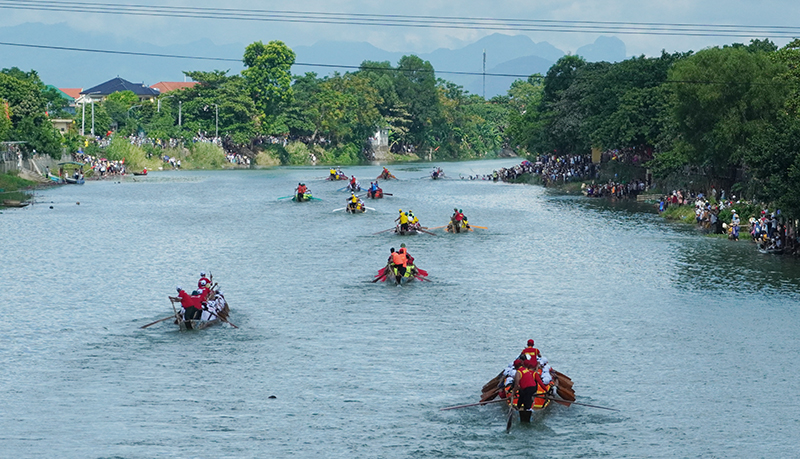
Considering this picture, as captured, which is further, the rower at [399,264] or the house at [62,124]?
the house at [62,124]

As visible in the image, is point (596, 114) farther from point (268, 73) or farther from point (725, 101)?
point (268, 73)

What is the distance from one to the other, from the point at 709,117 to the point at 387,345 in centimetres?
4443

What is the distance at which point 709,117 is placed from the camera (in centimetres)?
7112

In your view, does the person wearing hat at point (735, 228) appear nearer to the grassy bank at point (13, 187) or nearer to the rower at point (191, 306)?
the rower at point (191, 306)

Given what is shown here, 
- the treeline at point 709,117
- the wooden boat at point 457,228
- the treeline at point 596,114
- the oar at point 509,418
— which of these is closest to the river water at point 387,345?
the oar at point 509,418

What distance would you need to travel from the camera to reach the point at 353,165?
197000 mm

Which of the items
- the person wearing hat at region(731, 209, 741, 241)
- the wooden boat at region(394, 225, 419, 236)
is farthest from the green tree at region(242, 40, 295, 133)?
the person wearing hat at region(731, 209, 741, 241)

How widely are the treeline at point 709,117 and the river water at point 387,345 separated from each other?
6.32m

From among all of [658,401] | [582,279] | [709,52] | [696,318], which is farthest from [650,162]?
[658,401]

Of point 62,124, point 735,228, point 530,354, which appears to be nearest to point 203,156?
point 62,124

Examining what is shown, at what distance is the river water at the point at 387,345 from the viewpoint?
26797 mm

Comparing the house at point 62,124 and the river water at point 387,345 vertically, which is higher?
the house at point 62,124

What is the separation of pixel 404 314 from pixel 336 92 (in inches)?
6104

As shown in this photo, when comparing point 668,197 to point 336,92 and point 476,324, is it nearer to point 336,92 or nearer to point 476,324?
point 476,324
